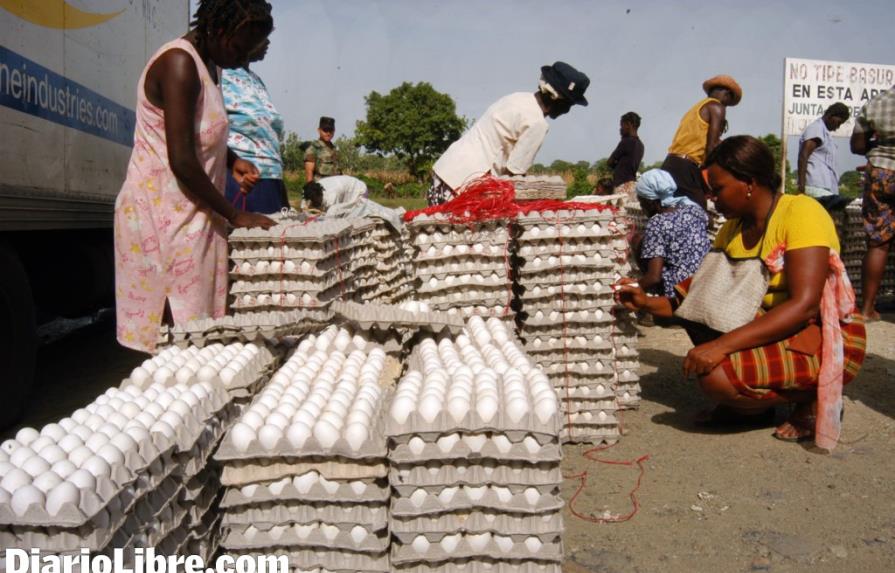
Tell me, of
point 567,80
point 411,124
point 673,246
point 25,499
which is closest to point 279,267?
point 25,499

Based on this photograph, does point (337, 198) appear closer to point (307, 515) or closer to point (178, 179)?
point (178, 179)

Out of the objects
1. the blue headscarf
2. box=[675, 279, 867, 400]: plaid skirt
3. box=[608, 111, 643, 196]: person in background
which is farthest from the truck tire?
box=[608, 111, 643, 196]: person in background

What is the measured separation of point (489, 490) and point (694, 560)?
45.8 inches

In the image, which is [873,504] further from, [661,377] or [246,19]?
[246,19]

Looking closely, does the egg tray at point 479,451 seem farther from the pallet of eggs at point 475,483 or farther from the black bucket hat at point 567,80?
the black bucket hat at point 567,80

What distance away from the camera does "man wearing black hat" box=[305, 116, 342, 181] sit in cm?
1032

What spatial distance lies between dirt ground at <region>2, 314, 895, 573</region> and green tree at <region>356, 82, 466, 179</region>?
196ft

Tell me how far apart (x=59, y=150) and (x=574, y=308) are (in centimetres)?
328


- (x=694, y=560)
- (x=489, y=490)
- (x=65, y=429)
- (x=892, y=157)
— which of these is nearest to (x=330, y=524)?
(x=489, y=490)

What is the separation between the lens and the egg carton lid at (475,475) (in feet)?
6.65

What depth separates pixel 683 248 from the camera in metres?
5.29

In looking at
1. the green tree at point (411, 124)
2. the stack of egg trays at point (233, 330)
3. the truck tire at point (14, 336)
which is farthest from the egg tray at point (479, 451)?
the green tree at point (411, 124)

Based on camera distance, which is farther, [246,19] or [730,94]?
[730,94]

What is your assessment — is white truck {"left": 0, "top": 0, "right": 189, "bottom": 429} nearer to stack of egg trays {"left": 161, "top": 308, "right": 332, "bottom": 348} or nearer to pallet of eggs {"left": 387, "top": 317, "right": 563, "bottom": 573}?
stack of egg trays {"left": 161, "top": 308, "right": 332, "bottom": 348}
